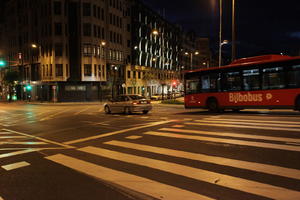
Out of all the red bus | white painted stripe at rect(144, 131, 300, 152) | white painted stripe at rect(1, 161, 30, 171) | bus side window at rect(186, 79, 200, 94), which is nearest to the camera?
white painted stripe at rect(1, 161, 30, 171)

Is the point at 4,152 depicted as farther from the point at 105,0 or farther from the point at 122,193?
the point at 105,0

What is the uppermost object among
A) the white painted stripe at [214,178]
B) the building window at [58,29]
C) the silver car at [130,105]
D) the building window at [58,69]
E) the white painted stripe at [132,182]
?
the building window at [58,29]

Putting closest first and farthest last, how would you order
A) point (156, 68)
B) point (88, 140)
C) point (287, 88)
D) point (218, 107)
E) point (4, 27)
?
1. point (88, 140)
2. point (287, 88)
3. point (218, 107)
4. point (4, 27)
5. point (156, 68)

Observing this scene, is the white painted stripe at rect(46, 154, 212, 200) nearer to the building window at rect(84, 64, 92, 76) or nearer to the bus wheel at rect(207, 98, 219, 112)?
the bus wheel at rect(207, 98, 219, 112)

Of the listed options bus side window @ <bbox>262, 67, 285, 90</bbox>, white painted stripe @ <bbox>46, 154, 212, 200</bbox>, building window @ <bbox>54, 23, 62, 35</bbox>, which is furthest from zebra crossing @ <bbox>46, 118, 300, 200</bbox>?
building window @ <bbox>54, 23, 62, 35</bbox>

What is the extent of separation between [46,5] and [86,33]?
9.07m

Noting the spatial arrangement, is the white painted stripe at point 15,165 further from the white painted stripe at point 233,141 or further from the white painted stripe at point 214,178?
the white painted stripe at point 233,141

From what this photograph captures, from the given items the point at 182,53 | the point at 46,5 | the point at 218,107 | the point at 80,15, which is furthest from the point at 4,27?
the point at 218,107

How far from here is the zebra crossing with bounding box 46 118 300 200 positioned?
4.81 meters

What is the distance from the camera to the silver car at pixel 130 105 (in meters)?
20.2

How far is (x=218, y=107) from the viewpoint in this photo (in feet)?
59.8

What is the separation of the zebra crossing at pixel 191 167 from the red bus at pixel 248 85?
583 centimetres

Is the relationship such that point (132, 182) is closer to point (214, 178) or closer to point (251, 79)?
point (214, 178)

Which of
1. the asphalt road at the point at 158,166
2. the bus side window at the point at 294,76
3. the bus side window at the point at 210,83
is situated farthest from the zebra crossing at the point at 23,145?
the bus side window at the point at 294,76
